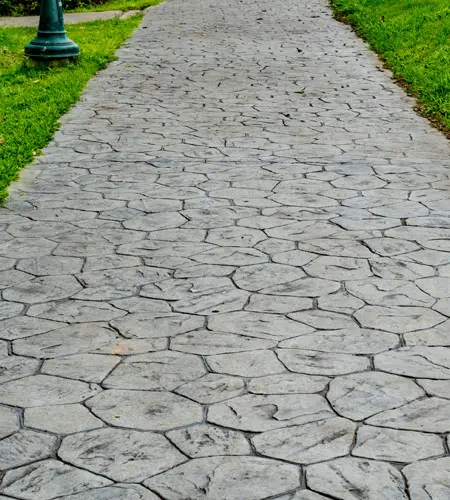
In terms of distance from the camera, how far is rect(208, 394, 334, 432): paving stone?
161 inches

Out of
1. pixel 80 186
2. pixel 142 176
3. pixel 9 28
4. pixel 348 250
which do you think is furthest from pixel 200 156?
pixel 9 28

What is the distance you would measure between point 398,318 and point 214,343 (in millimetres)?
1019

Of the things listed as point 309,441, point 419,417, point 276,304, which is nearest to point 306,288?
point 276,304

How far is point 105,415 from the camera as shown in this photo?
4164 mm

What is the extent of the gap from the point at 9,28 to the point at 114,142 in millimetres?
9443

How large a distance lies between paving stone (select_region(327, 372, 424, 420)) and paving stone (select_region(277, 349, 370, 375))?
79mm

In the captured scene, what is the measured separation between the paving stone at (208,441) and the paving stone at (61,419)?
0.37 m

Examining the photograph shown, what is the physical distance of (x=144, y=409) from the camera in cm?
421

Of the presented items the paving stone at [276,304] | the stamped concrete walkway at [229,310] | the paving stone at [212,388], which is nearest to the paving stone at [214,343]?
the stamped concrete walkway at [229,310]

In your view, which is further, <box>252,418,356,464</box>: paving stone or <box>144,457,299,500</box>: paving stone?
<box>252,418,356,464</box>: paving stone

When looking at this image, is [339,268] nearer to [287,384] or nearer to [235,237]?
[235,237]

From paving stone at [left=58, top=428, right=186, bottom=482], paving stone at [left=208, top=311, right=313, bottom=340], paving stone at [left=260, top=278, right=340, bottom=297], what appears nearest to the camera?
paving stone at [left=58, top=428, right=186, bottom=482]

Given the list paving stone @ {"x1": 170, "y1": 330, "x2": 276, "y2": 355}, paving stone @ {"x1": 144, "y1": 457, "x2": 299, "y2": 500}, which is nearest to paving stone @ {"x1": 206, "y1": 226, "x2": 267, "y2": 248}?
paving stone @ {"x1": 170, "y1": 330, "x2": 276, "y2": 355}

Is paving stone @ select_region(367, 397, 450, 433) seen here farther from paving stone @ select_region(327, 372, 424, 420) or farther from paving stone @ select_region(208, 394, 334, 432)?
paving stone @ select_region(208, 394, 334, 432)
